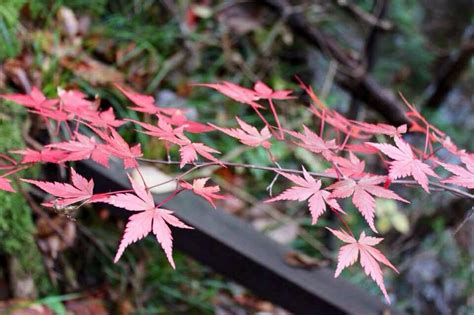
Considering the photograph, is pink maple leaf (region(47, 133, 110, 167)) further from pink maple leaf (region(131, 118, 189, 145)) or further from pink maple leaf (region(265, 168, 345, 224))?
pink maple leaf (region(265, 168, 345, 224))

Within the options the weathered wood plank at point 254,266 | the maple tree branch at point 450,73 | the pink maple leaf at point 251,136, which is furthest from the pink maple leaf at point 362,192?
the maple tree branch at point 450,73

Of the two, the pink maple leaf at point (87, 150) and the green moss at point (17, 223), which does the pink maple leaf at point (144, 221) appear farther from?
the green moss at point (17, 223)

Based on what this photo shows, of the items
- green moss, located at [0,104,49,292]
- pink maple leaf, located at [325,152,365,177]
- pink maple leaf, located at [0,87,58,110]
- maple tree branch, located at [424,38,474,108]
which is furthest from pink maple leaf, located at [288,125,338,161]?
maple tree branch, located at [424,38,474,108]

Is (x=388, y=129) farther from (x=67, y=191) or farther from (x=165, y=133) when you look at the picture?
(x=67, y=191)

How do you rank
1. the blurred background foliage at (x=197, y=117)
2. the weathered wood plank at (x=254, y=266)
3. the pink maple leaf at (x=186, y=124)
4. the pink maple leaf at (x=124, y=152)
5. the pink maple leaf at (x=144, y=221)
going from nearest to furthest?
the pink maple leaf at (x=144, y=221), the pink maple leaf at (x=124, y=152), the pink maple leaf at (x=186, y=124), the weathered wood plank at (x=254, y=266), the blurred background foliage at (x=197, y=117)

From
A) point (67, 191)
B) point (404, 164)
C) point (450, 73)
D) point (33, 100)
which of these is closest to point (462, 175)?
point (404, 164)

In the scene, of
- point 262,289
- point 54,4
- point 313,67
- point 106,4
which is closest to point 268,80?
point 313,67
